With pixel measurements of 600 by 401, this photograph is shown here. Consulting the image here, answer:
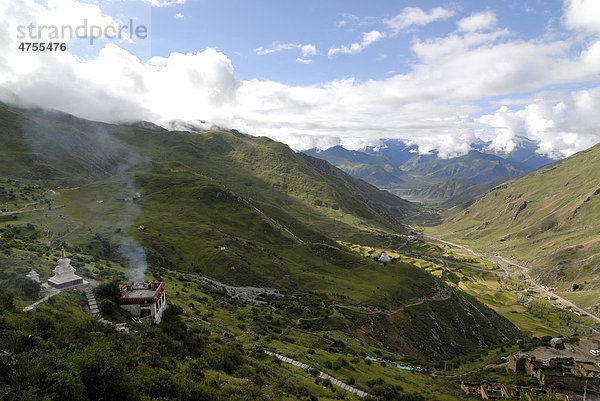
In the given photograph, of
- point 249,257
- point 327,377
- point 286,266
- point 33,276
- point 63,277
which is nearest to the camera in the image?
point 33,276

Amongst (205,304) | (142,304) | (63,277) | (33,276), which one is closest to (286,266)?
(205,304)

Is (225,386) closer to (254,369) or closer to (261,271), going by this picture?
(254,369)

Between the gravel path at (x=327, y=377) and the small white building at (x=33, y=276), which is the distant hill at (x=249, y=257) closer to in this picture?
the small white building at (x=33, y=276)

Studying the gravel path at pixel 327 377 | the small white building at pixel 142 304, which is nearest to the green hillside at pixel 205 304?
the small white building at pixel 142 304

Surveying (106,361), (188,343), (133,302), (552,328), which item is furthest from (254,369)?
(552,328)

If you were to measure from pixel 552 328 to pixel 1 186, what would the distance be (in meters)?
243

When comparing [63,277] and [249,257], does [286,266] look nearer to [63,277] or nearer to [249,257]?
[249,257]

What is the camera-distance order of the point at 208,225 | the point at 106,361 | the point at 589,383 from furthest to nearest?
1. the point at 208,225
2. the point at 589,383
3. the point at 106,361

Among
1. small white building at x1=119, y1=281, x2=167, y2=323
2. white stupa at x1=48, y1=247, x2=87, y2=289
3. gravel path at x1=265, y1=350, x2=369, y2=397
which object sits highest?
white stupa at x1=48, y1=247, x2=87, y2=289

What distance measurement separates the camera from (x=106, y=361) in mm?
19031

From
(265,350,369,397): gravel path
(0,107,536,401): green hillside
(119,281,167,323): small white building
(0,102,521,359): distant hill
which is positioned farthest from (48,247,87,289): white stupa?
(265,350,369,397): gravel path

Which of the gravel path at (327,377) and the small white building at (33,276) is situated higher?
the small white building at (33,276)

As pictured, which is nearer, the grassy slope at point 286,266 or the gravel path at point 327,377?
the gravel path at point 327,377

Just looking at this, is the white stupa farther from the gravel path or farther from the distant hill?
the gravel path
